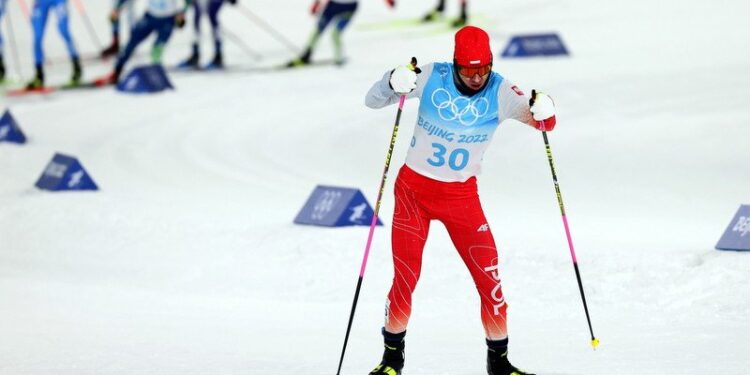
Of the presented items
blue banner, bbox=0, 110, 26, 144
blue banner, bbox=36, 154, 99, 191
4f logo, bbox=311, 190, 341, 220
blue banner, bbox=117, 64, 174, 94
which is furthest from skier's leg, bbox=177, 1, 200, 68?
4f logo, bbox=311, 190, 341, 220

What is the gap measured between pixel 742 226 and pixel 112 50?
1365 centimetres

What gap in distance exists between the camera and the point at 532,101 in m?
5.66

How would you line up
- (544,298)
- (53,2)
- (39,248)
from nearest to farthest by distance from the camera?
(544,298) → (39,248) → (53,2)

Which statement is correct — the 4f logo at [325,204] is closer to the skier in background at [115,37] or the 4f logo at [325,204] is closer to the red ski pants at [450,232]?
the red ski pants at [450,232]

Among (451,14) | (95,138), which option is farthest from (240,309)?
(451,14)

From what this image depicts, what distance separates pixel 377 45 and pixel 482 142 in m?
13.3

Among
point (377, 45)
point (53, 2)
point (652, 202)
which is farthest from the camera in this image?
point (377, 45)

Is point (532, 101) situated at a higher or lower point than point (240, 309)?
higher

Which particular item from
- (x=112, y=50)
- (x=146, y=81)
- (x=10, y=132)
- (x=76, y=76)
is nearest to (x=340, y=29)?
(x=146, y=81)

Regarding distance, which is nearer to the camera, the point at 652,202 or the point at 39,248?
the point at 39,248

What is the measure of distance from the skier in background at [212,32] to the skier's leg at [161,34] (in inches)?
40.5

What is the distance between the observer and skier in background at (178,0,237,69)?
57.8 feet

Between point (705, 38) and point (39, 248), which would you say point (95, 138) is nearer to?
point (39, 248)

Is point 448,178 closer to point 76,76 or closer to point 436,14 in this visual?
point 76,76
